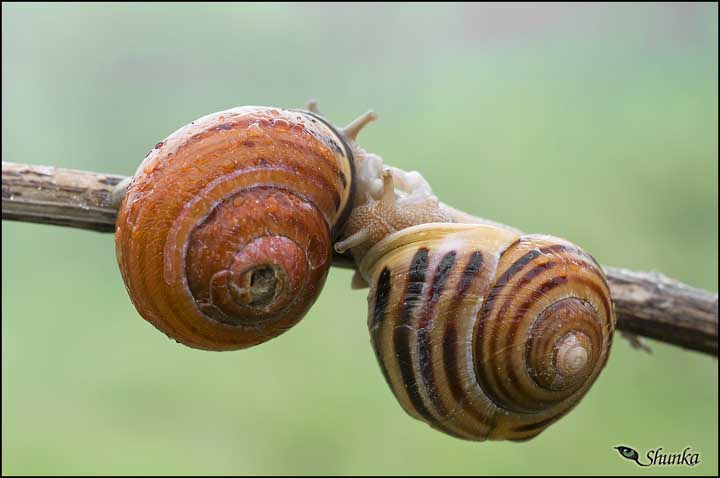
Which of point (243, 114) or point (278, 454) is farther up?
point (243, 114)

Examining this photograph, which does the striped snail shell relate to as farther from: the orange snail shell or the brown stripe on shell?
the orange snail shell

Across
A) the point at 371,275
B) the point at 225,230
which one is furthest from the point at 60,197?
the point at 371,275

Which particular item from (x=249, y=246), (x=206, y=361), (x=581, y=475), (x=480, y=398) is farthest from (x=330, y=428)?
(x=249, y=246)

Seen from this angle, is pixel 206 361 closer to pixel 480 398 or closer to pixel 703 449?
pixel 480 398
